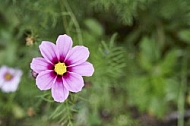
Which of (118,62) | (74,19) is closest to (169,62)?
(118,62)

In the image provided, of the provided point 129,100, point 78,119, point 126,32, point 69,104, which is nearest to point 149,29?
point 126,32

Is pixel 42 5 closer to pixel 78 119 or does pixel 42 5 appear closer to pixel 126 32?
pixel 78 119

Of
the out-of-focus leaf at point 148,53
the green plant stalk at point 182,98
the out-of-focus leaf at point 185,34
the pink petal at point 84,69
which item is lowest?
the green plant stalk at point 182,98

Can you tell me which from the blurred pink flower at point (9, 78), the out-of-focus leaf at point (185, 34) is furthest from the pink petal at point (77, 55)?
the out-of-focus leaf at point (185, 34)

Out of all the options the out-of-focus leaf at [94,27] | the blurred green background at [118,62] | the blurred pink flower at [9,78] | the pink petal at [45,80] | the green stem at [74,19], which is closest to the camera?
the pink petal at [45,80]

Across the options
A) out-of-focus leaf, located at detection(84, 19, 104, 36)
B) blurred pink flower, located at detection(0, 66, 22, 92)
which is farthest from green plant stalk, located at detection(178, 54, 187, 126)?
blurred pink flower, located at detection(0, 66, 22, 92)

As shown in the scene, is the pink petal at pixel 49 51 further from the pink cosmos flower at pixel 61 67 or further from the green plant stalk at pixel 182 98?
the green plant stalk at pixel 182 98
